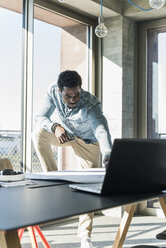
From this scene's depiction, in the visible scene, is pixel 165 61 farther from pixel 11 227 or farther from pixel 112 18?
pixel 11 227

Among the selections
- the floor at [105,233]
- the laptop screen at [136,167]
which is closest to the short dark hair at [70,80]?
the floor at [105,233]

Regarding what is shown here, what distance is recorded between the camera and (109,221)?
14.5 ft

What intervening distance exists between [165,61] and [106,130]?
2.49 metres

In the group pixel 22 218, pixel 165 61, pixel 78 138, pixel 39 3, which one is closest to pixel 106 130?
pixel 78 138

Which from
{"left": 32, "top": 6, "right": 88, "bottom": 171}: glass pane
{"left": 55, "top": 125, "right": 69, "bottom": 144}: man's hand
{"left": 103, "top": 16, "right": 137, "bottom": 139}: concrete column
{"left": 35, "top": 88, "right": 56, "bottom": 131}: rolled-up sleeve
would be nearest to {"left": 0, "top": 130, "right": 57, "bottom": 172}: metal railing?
{"left": 32, "top": 6, "right": 88, "bottom": 171}: glass pane

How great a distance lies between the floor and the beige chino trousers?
0.48m

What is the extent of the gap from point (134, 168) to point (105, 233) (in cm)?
273

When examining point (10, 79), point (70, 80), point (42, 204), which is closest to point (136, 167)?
point (42, 204)

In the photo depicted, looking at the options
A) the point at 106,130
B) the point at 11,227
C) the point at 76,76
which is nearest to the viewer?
the point at 11,227

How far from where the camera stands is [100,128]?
2.78 m

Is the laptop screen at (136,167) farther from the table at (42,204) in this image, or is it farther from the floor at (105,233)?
the floor at (105,233)

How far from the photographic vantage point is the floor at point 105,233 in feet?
11.3

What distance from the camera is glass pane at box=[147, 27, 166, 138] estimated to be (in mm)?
4918

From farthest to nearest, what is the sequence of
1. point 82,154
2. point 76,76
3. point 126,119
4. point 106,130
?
point 126,119
point 82,154
point 76,76
point 106,130
